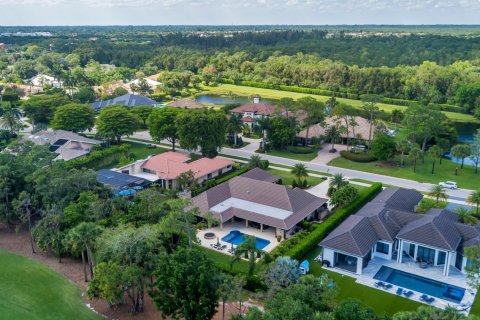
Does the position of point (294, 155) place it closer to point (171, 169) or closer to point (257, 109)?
point (171, 169)

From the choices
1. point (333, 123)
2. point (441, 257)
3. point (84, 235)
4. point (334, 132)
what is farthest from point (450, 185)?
point (84, 235)

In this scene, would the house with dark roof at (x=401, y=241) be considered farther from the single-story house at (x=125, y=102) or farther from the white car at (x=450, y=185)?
the single-story house at (x=125, y=102)

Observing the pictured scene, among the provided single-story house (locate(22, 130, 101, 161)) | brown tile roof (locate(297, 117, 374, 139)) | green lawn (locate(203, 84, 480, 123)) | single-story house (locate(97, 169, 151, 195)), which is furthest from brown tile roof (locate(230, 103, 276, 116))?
single-story house (locate(97, 169, 151, 195))

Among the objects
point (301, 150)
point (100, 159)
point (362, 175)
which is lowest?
point (362, 175)

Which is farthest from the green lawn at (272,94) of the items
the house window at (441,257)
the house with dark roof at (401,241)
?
the house window at (441,257)

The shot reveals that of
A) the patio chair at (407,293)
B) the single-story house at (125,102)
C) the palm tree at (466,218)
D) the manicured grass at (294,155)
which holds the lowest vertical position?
the patio chair at (407,293)

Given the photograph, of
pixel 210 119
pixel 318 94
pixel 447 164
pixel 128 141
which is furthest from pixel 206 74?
pixel 447 164
